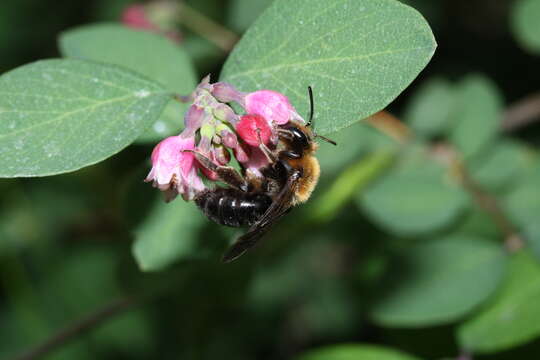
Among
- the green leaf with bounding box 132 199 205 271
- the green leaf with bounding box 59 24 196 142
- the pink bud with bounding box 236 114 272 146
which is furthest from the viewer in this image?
the green leaf with bounding box 59 24 196 142

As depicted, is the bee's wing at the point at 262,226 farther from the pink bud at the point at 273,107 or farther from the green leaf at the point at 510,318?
the green leaf at the point at 510,318

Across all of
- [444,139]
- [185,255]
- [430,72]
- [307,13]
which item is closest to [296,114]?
[307,13]

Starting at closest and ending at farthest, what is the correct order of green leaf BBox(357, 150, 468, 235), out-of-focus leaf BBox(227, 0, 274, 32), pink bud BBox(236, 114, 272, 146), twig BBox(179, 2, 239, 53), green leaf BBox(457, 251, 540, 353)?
1. pink bud BBox(236, 114, 272, 146)
2. green leaf BBox(457, 251, 540, 353)
3. green leaf BBox(357, 150, 468, 235)
4. out-of-focus leaf BBox(227, 0, 274, 32)
5. twig BBox(179, 2, 239, 53)

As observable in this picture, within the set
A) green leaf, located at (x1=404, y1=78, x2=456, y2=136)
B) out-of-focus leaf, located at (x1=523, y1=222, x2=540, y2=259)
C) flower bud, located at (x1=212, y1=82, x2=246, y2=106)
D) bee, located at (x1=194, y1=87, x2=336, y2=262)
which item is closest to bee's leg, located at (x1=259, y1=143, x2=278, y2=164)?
bee, located at (x1=194, y1=87, x2=336, y2=262)

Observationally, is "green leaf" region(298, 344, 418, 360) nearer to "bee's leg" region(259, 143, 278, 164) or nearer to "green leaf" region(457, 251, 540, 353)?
"green leaf" region(457, 251, 540, 353)

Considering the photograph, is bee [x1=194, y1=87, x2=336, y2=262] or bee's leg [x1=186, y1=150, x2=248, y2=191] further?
bee [x1=194, y1=87, x2=336, y2=262]

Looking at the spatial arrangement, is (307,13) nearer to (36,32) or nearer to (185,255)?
(185,255)

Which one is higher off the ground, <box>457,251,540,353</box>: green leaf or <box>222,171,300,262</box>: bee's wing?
<box>222,171,300,262</box>: bee's wing

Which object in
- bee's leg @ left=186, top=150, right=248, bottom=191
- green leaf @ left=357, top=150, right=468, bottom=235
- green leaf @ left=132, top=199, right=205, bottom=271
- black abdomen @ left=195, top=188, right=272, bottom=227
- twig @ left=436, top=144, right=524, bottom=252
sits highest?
bee's leg @ left=186, top=150, right=248, bottom=191
